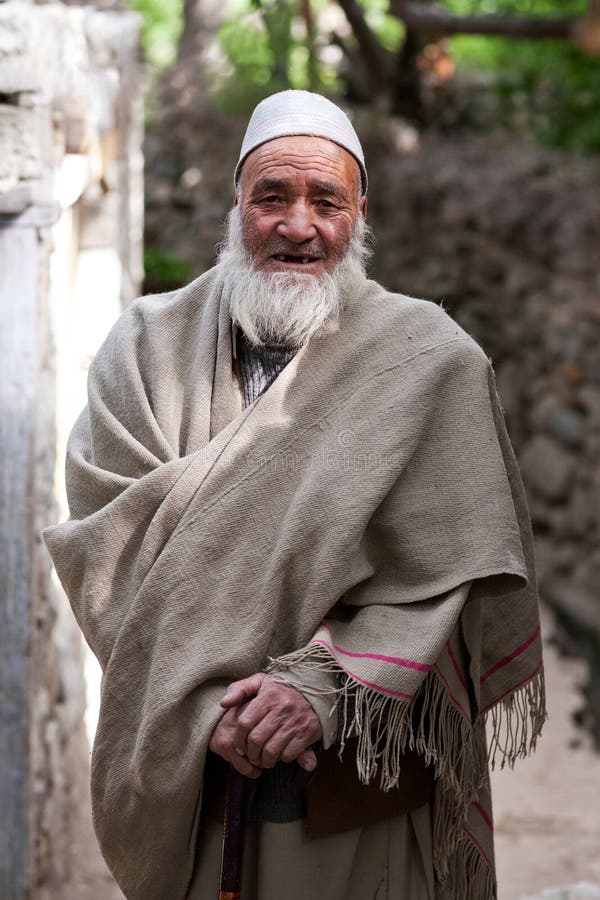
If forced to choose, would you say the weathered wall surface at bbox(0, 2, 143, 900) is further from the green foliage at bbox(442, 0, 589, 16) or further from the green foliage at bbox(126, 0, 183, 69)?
the green foliage at bbox(126, 0, 183, 69)

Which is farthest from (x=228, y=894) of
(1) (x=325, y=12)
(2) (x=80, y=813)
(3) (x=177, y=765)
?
(1) (x=325, y=12)

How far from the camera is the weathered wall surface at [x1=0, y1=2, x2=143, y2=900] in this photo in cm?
343

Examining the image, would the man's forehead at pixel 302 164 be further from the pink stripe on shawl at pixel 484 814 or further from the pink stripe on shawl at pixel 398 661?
the pink stripe on shawl at pixel 484 814

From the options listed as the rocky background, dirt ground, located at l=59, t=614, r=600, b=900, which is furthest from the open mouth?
the rocky background

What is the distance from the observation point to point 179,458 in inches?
88.5

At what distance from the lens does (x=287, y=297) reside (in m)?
2.32

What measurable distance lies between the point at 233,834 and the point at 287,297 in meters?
1.03

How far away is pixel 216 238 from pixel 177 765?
8.97 m

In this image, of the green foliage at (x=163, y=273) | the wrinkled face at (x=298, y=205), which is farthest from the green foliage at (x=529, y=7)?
the wrinkled face at (x=298, y=205)

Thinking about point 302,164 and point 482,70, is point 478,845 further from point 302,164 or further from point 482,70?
point 482,70

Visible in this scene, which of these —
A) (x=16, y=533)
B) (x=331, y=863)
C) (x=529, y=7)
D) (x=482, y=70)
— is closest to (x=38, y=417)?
(x=16, y=533)

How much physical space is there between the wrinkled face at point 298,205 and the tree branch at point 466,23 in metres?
6.91

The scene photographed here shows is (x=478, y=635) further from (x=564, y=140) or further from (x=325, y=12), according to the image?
(x=325, y=12)

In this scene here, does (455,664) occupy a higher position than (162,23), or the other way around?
(455,664)
